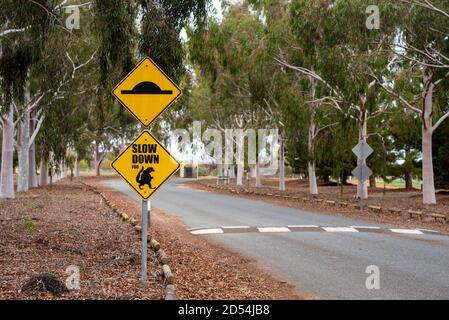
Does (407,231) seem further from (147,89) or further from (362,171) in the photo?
(147,89)

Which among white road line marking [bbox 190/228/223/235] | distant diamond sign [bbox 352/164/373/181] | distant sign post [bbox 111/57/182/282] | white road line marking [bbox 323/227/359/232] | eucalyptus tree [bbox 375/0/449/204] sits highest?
A: eucalyptus tree [bbox 375/0/449/204]

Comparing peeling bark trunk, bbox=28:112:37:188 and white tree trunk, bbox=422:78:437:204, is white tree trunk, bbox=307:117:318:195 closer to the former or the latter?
white tree trunk, bbox=422:78:437:204

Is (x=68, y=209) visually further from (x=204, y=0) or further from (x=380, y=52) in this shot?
(x=380, y=52)

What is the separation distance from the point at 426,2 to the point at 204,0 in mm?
11117

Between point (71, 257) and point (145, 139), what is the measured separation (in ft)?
10.7

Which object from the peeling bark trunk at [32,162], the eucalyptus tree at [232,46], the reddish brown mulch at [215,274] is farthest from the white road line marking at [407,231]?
the peeling bark trunk at [32,162]

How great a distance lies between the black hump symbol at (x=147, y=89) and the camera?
773 cm

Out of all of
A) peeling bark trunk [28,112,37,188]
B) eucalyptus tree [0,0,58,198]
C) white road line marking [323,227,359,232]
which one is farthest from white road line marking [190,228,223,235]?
peeling bark trunk [28,112,37,188]

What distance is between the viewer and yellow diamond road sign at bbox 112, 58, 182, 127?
7707 mm

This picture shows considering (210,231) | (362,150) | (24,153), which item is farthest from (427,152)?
(24,153)

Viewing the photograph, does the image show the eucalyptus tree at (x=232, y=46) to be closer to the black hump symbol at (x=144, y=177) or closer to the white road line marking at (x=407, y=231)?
the white road line marking at (x=407, y=231)

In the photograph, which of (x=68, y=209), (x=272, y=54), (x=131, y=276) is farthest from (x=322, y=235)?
(x=272, y=54)

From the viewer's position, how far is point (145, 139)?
7.69m

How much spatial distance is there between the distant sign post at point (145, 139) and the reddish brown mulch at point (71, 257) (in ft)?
2.76
